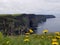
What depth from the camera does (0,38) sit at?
4371 mm

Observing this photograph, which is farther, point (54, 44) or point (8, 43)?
point (8, 43)

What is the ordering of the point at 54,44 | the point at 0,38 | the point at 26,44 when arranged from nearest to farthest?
the point at 54,44, the point at 26,44, the point at 0,38

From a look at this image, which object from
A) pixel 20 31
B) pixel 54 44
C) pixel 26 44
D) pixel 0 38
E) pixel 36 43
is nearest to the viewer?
pixel 54 44

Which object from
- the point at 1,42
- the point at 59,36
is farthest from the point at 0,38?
the point at 59,36

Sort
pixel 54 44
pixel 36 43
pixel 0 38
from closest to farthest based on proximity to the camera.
A: pixel 54 44 → pixel 36 43 → pixel 0 38

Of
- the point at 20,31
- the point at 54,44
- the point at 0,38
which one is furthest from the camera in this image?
the point at 20,31

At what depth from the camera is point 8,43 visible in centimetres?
398

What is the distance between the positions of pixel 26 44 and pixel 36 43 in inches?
11.6

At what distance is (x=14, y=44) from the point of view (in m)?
3.94

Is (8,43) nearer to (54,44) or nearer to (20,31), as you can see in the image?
(54,44)

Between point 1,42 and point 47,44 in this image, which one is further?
point 1,42

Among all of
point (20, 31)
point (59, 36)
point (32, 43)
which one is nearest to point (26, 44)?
point (32, 43)

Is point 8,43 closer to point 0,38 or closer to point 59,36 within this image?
point 0,38

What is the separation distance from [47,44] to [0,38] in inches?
40.2
